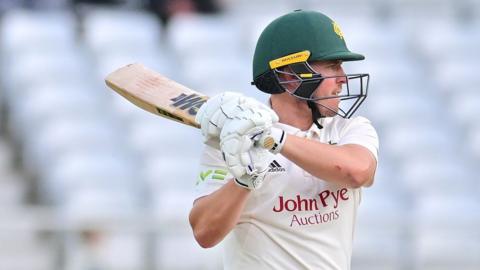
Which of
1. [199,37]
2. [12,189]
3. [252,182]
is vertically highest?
[252,182]

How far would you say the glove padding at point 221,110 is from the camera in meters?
2.99

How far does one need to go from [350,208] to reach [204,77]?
5.22m

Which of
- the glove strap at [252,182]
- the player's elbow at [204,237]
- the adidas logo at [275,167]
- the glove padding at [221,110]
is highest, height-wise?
the glove padding at [221,110]

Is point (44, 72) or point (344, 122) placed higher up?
point (344, 122)

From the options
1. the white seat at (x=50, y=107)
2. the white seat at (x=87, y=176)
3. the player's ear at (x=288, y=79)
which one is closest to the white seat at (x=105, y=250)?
the white seat at (x=87, y=176)

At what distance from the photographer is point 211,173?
3.31 m

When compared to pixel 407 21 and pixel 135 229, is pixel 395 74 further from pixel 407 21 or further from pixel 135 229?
pixel 135 229

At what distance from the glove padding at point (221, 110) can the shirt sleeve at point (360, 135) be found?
395 millimetres

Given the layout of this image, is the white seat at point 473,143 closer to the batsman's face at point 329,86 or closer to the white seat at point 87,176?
the white seat at point 87,176

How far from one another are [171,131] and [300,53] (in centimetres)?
479

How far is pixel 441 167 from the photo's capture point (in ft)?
27.6

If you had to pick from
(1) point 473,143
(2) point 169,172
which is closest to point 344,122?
(2) point 169,172

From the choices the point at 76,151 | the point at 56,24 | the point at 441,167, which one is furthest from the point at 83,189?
the point at 441,167

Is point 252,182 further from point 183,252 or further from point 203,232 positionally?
point 183,252
